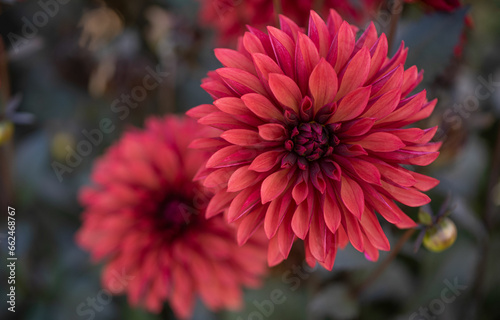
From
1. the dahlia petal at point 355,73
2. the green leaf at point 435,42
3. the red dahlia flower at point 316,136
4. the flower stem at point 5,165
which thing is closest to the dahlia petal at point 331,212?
the red dahlia flower at point 316,136

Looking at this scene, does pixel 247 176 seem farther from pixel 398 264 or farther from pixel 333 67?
pixel 398 264

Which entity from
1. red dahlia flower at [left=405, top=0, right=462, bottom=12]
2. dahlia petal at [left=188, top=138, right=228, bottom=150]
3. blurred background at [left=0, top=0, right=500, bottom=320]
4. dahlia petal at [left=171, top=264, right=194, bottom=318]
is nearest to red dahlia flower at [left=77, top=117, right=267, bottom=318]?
dahlia petal at [left=171, top=264, right=194, bottom=318]

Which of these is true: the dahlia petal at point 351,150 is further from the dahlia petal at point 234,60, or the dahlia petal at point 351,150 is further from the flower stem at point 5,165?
the flower stem at point 5,165

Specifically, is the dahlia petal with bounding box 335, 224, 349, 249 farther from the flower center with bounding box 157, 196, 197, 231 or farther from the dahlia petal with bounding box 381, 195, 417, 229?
the flower center with bounding box 157, 196, 197, 231

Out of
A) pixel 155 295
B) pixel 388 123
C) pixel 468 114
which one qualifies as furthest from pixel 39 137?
pixel 468 114

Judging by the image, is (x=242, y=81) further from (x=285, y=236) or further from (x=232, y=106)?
(x=285, y=236)

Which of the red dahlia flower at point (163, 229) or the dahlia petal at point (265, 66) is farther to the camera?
the red dahlia flower at point (163, 229)
